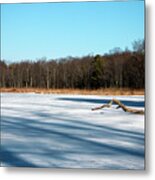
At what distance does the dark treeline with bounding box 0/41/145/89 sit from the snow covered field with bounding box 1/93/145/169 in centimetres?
8

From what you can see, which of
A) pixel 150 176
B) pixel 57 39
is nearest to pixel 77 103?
pixel 57 39

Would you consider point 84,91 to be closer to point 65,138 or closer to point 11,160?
point 65,138

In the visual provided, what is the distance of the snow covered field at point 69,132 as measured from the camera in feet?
9.33

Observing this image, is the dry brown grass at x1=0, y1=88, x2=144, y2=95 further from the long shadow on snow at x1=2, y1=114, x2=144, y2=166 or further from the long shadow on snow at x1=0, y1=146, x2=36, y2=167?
the long shadow on snow at x1=0, y1=146, x2=36, y2=167

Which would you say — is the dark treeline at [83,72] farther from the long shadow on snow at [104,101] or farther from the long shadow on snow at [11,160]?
the long shadow on snow at [11,160]

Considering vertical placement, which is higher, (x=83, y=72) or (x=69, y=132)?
(x=83, y=72)

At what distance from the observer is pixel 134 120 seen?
2.87 meters

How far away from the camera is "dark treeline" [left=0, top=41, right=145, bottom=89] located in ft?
9.43

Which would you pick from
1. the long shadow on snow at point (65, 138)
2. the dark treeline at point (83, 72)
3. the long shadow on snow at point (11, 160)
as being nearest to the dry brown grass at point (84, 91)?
the dark treeline at point (83, 72)

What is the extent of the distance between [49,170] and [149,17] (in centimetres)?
117

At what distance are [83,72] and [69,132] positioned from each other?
408mm

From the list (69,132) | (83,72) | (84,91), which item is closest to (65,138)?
(69,132)

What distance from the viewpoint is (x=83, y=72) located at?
A: 299 centimetres

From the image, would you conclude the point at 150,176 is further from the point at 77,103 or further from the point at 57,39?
the point at 57,39
